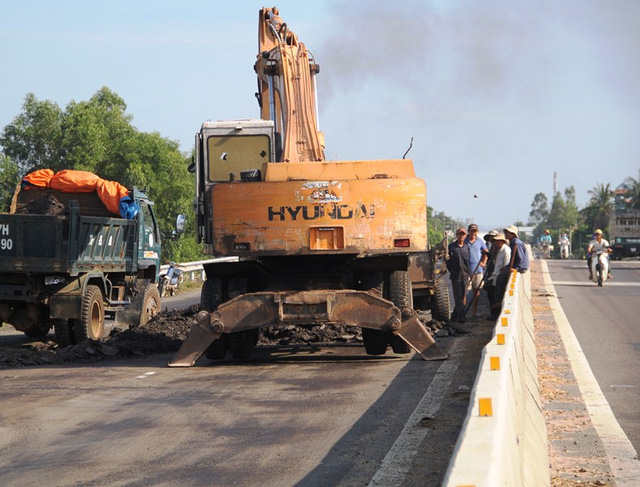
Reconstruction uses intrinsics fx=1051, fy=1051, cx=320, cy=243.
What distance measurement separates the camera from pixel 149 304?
18.2m

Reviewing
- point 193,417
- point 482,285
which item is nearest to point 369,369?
point 193,417

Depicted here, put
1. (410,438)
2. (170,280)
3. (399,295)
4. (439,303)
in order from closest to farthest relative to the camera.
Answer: (410,438)
(399,295)
(439,303)
(170,280)

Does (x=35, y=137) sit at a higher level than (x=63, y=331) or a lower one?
higher

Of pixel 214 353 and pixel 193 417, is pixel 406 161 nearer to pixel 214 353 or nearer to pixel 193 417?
pixel 214 353

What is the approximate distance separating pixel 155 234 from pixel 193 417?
10.8 m

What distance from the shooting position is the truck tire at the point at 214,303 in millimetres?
13258

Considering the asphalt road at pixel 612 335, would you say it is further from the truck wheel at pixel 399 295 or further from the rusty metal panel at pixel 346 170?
the rusty metal panel at pixel 346 170

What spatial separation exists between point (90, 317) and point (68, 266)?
95cm

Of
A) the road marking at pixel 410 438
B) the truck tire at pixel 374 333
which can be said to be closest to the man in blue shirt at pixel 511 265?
the truck tire at pixel 374 333

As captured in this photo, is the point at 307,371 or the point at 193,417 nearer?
the point at 193,417

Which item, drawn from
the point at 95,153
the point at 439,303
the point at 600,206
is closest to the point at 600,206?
the point at 600,206

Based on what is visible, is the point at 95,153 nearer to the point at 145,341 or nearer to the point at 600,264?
the point at 600,264

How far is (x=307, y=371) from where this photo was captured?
39.7 ft

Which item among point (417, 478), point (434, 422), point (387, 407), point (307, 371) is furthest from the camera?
point (307, 371)
